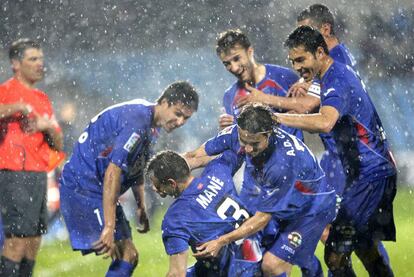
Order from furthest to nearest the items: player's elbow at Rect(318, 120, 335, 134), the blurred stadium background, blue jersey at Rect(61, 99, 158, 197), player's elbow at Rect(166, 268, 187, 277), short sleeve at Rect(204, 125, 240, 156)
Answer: the blurred stadium background, blue jersey at Rect(61, 99, 158, 197), short sleeve at Rect(204, 125, 240, 156), player's elbow at Rect(318, 120, 335, 134), player's elbow at Rect(166, 268, 187, 277)

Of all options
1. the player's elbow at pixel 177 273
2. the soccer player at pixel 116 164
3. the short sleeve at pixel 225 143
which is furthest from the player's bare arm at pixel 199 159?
the player's elbow at pixel 177 273

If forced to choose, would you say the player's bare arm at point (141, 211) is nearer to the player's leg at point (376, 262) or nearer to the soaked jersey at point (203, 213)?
the soaked jersey at point (203, 213)

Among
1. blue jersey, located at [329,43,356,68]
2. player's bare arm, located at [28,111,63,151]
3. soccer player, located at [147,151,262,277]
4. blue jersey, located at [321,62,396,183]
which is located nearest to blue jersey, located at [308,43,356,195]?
blue jersey, located at [329,43,356,68]

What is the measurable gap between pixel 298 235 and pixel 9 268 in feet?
6.35

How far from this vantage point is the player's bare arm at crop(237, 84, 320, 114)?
5.10 metres

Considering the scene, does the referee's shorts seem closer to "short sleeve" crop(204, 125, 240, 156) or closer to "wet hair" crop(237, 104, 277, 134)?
"short sleeve" crop(204, 125, 240, 156)

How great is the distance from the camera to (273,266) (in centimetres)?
480

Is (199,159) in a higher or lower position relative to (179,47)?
higher

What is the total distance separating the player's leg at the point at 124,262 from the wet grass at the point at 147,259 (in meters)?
1.81

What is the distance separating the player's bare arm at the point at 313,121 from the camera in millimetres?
4789

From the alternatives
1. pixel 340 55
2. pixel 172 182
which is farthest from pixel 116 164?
pixel 340 55

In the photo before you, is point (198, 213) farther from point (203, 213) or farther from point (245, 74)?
point (245, 74)

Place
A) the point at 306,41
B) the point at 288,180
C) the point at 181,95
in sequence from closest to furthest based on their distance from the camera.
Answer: the point at 288,180
the point at 306,41
the point at 181,95

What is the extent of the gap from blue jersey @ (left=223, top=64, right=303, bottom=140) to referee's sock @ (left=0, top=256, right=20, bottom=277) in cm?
155
